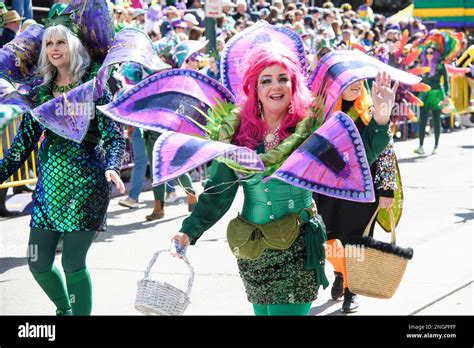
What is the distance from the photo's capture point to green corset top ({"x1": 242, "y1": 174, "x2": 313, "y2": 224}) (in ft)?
14.5

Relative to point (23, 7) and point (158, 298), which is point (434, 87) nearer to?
point (23, 7)

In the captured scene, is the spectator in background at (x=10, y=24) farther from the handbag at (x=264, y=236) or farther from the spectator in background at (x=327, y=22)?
the spectator in background at (x=327, y=22)

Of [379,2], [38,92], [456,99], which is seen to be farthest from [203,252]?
[379,2]

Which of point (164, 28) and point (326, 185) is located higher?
point (326, 185)

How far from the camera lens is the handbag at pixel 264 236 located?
173 inches

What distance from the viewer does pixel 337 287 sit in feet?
22.6

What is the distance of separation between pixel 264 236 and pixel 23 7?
30.8 ft

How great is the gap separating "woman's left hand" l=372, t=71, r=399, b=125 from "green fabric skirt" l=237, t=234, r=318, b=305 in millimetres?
680

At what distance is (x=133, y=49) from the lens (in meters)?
5.29

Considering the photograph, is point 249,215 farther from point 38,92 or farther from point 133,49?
point 38,92

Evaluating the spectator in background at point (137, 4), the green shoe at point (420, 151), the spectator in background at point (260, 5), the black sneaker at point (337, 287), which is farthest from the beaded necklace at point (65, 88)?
the spectator in background at point (260, 5)

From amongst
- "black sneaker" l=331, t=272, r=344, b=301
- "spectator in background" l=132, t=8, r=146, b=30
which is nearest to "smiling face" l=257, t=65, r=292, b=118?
"black sneaker" l=331, t=272, r=344, b=301

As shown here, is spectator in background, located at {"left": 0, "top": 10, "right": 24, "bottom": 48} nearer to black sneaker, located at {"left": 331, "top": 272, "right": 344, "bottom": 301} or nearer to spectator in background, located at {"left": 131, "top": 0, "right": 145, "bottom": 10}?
spectator in background, located at {"left": 131, "top": 0, "right": 145, "bottom": 10}
